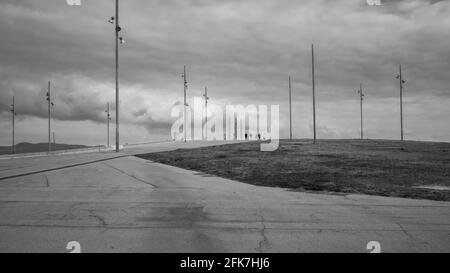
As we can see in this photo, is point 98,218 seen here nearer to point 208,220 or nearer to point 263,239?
point 208,220

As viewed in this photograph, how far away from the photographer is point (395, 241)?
7227 millimetres

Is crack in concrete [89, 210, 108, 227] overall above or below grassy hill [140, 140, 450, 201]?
below


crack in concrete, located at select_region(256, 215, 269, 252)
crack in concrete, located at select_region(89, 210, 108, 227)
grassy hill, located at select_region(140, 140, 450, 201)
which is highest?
grassy hill, located at select_region(140, 140, 450, 201)

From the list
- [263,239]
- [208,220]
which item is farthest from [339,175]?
[263,239]

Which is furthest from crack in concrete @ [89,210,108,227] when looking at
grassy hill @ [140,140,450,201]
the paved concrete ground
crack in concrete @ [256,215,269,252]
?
grassy hill @ [140,140,450,201]

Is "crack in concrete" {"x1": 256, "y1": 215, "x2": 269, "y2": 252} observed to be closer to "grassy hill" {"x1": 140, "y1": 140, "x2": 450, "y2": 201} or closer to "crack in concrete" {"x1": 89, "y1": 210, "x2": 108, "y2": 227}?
"crack in concrete" {"x1": 89, "y1": 210, "x2": 108, "y2": 227}

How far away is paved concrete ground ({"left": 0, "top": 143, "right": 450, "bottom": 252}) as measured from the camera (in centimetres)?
691

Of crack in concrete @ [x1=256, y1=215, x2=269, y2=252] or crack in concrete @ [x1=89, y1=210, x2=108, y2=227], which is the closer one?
crack in concrete @ [x1=256, y1=215, x2=269, y2=252]

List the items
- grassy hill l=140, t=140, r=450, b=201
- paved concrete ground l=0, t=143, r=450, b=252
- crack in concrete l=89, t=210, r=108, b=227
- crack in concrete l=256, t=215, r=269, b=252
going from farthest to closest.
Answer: grassy hill l=140, t=140, r=450, b=201 < crack in concrete l=89, t=210, r=108, b=227 < paved concrete ground l=0, t=143, r=450, b=252 < crack in concrete l=256, t=215, r=269, b=252

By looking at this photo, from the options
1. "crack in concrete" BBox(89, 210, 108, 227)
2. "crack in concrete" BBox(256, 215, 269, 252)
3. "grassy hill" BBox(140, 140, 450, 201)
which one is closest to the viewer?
"crack in concrete" BBox(256, 215, 269, 252)

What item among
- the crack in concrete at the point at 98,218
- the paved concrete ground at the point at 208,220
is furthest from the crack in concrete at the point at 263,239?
the crack in concrete at the point at 98,218

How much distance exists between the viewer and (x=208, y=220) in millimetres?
8789
